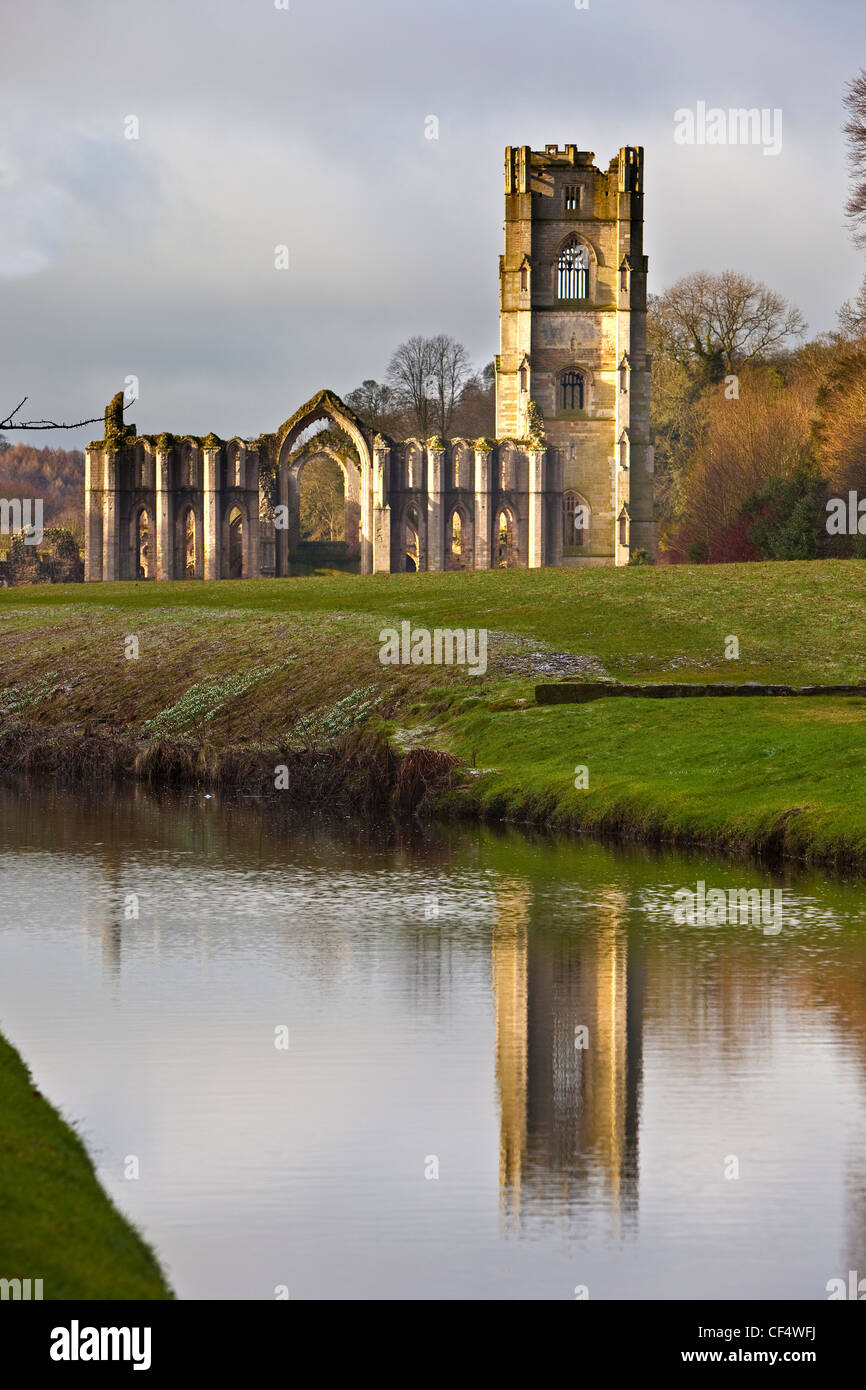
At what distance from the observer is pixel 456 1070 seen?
12836mm

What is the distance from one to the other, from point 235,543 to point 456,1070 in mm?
73072

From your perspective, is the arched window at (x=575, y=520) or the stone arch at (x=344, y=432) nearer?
the stone arch at (x=344, y=432)

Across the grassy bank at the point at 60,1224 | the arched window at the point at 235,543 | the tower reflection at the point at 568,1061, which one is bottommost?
the tower reflection at the point at 568,1061

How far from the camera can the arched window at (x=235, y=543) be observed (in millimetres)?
82625

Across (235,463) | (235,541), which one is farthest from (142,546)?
(235,463)

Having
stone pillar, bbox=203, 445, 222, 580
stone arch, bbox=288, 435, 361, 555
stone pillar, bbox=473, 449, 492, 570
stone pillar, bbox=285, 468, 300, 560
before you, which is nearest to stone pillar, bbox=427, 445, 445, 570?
stone pillar, bbox=473, 449, 492, 570

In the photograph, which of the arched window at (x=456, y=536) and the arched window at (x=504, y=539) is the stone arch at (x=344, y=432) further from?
the arched window at (x=504, y=539)

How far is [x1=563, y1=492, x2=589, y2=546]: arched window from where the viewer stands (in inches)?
→ 3504

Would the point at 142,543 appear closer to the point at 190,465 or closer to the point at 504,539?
the point at 190,465

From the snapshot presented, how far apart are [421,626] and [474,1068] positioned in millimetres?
29490

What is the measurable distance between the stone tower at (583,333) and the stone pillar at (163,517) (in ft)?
53.7

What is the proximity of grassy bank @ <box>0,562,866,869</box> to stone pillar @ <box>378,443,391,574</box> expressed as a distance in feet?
84.9

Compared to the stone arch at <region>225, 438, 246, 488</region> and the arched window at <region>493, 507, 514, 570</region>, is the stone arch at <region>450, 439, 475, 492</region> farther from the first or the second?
the stone arch at <region>225, 438, 246, 488</region>

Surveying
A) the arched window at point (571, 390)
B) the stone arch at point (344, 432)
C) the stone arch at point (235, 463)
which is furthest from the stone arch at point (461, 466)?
the stone arch at point (235, 463)
